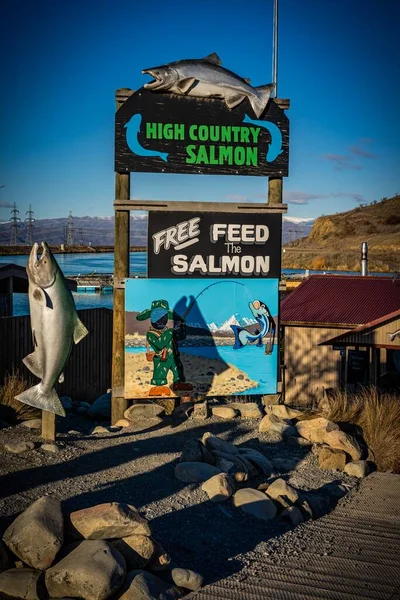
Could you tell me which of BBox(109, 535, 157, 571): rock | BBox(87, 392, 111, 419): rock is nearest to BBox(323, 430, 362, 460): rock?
BBox(109, 535, 157, 571): rock

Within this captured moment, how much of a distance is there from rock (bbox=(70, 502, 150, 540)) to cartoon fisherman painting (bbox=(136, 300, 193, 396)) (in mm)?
5895

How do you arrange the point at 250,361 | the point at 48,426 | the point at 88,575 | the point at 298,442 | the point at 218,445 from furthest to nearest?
the point at 250,361, the point at 298,442, the point at 218,445, the point at 48,426, the point at 88,575

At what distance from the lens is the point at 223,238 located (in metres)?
13.3

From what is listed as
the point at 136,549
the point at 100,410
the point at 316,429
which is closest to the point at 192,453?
the point at 316,429

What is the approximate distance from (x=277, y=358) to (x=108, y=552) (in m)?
7.66

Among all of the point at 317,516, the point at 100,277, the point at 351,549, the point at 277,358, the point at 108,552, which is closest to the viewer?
the point at 108,552

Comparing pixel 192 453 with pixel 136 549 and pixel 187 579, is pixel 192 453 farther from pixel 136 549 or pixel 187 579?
pixel 187 579

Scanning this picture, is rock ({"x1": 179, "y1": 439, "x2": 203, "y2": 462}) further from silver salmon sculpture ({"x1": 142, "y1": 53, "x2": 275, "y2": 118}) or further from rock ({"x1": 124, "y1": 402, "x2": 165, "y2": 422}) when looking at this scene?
silver salmon sculpture ({"x1": 142, "y1": 53, "x2": 275, "y2": 118})

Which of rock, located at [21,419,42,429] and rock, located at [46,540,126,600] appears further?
rock, located at [21,419,42,429]

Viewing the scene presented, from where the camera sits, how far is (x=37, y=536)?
672cm

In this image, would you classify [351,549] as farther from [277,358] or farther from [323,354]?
[323,354]

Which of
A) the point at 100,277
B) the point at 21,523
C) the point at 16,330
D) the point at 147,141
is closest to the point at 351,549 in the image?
the point at 21,523

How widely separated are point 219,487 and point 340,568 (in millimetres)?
2150

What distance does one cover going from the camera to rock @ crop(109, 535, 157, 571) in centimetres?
691
